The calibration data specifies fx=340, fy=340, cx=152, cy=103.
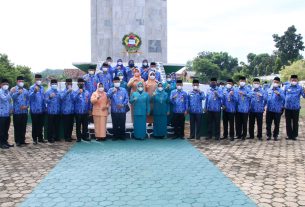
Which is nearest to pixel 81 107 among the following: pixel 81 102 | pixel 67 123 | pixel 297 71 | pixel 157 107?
pixel 81 102

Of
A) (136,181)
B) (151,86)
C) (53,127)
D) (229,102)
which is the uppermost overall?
(151,86)

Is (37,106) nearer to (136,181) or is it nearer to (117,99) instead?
(117,99)

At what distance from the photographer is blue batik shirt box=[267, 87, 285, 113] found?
854cm

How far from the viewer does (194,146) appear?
770 cm

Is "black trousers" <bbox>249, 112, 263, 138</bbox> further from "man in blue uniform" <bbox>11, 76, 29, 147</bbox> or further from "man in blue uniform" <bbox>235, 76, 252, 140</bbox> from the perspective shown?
"man in blue uniform" <bbox>11, 76, 29, 147</bbox>

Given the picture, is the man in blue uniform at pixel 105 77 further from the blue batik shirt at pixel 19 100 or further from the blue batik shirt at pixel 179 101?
the blue batik shirt at pixel 19 100

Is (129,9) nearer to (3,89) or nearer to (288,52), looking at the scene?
(3,89)

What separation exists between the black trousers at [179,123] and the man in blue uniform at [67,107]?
261 cm

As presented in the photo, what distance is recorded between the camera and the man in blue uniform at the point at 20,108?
7.77 meters

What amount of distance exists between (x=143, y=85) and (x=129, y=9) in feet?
34.5

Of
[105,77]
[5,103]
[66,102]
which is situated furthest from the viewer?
[105,77]

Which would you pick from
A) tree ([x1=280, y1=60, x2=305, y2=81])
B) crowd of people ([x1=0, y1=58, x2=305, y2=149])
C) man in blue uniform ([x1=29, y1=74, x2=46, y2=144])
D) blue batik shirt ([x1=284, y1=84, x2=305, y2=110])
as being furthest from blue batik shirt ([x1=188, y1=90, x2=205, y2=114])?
tree ([x1=280, y1=60, x2=305, y2=81])

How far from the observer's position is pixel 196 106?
8609 millimetres

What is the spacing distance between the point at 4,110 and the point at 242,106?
222 inches
